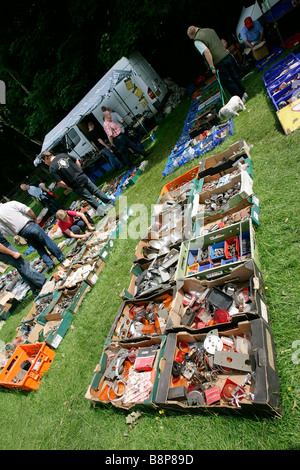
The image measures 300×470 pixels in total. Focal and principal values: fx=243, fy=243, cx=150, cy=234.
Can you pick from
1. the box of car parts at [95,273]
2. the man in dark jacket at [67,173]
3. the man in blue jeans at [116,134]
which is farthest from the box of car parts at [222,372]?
the man in blue jeans at [116,134]

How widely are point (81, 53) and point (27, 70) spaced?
5.54 m

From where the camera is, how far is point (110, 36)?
11305mm

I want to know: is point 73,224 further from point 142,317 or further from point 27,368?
point 142,317

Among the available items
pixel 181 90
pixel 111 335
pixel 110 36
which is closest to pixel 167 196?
pixel 111 335

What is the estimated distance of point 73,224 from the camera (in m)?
7.14

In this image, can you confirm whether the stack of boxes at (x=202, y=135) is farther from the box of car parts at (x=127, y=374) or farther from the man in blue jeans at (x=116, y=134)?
the box of car parts at (x=127, y=374)

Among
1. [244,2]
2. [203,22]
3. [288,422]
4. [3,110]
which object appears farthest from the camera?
[3,110]

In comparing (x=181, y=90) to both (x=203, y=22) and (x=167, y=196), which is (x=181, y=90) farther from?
(x=167, y=196)

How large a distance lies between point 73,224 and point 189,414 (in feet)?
19.0

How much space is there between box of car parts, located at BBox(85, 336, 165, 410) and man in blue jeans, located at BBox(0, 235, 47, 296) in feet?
11.6

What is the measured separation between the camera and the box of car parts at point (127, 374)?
283cm

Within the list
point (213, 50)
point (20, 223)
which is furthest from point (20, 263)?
point (213, 50)

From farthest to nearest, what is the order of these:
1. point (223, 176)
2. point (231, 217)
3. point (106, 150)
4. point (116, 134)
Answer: point (106, 150) → point (116, 134) → point (223, 176) → point (231, 217)

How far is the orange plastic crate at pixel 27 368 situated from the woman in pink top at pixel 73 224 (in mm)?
3129
